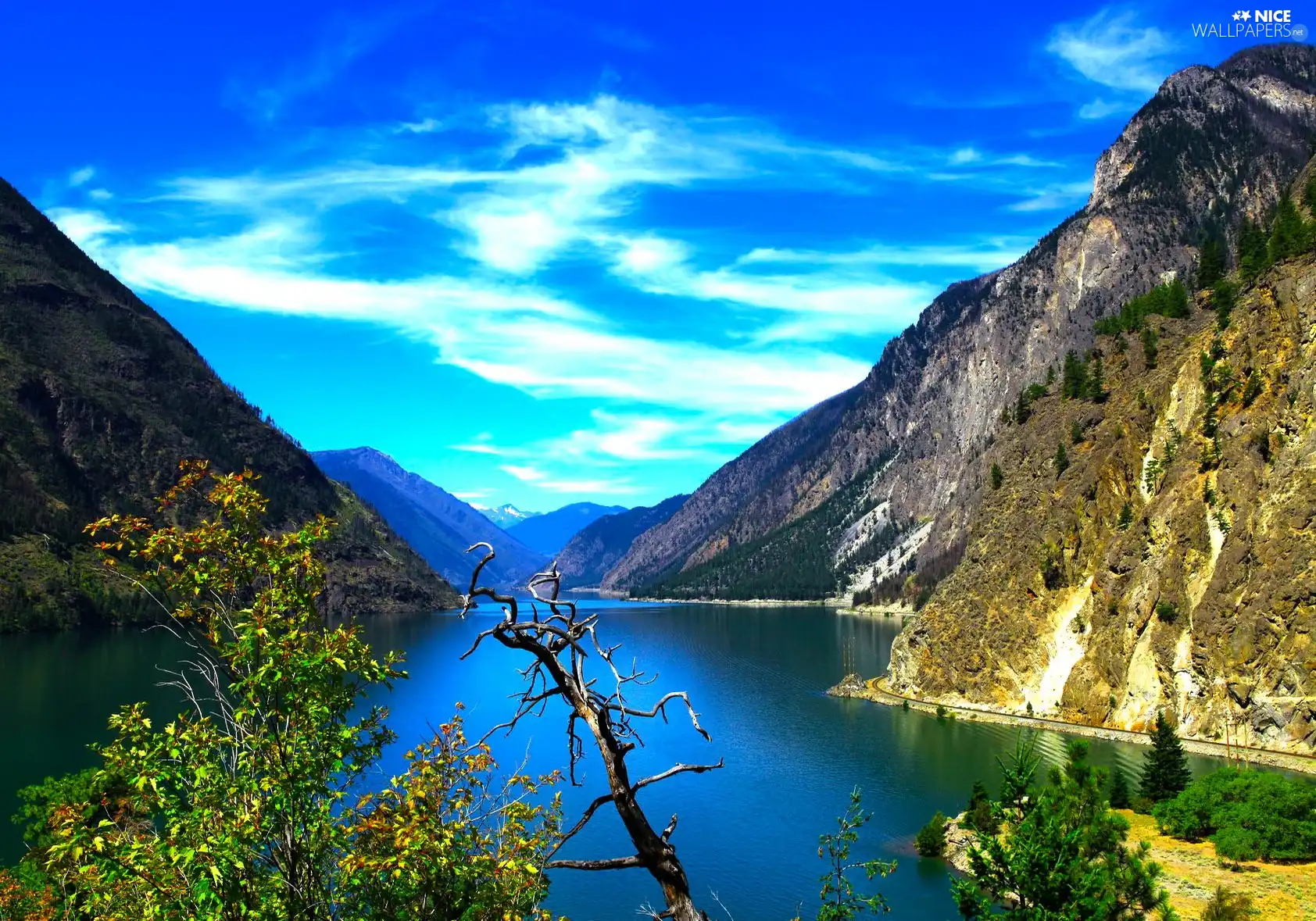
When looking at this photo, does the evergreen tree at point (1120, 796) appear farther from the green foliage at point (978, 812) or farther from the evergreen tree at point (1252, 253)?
the evergreen tree at point (1252, 253)

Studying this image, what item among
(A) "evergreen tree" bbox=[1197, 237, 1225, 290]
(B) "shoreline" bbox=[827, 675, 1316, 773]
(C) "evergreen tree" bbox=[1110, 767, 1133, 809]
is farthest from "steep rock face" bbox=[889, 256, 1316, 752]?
(C) "evergreen tree" bbox=[1110, 767, 1133, 809]

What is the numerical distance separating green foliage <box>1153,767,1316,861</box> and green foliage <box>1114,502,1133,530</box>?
1654 inches

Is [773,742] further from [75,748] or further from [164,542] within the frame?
[164,542]

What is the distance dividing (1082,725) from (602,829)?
4507 cm

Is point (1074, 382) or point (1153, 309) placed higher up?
point (1153, 309)

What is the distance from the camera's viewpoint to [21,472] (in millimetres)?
198000

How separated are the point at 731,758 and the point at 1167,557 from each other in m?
39.6

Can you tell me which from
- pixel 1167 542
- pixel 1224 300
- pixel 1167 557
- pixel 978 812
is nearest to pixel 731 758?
pixel 978 812

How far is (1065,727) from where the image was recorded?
76.4 m

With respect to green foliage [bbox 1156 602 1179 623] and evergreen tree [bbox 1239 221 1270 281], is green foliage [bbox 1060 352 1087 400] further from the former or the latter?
green foliage [bbox 1156 602 1179 623]

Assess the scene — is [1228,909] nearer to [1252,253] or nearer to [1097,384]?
[1252,253]

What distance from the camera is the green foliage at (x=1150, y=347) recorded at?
93312 mm

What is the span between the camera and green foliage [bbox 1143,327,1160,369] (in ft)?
306

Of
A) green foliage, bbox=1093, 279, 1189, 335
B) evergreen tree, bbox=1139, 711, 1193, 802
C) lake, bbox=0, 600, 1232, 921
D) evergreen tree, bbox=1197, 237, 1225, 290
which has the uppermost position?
evergreen tree, bbox=1197, 237, 1225, 290
